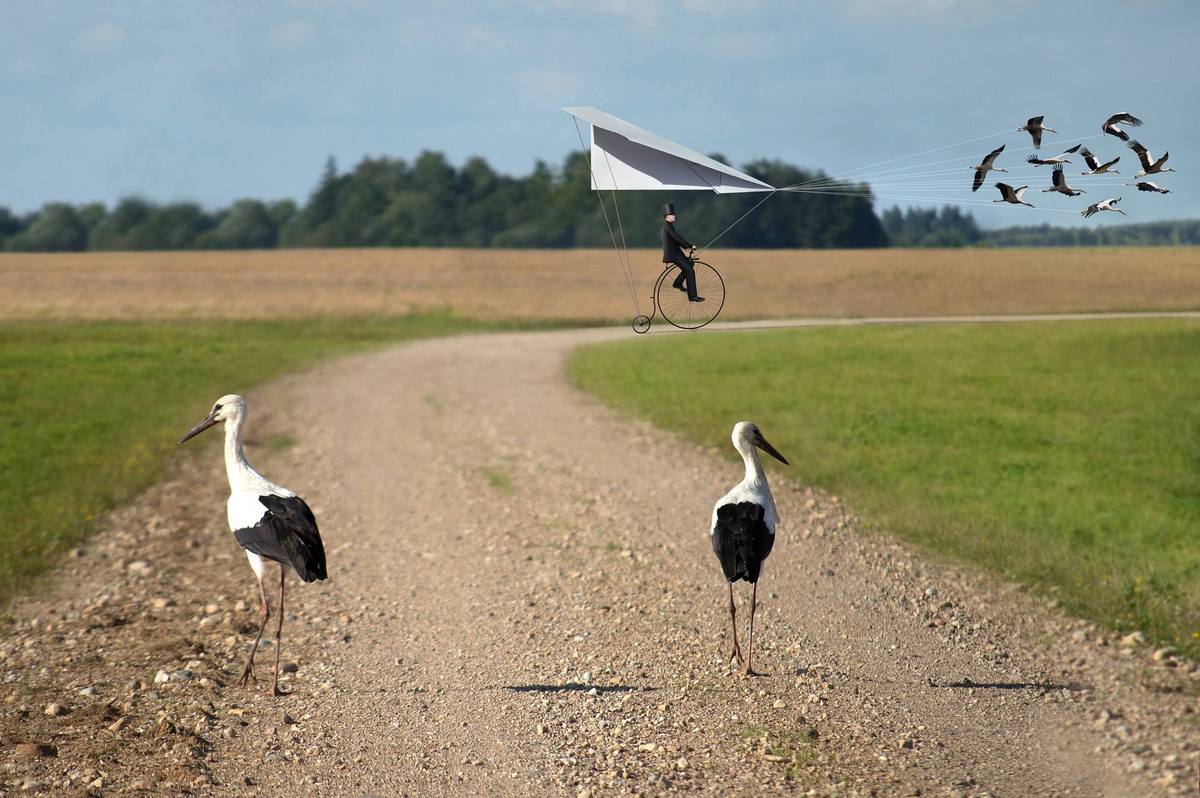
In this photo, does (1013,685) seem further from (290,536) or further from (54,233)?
(54,233)

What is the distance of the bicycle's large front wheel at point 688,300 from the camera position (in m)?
7.45

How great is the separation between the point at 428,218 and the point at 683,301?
80.4m

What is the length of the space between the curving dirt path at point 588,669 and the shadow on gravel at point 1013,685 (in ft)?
0.19

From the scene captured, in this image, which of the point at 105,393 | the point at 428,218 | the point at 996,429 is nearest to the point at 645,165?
the point at 996,429

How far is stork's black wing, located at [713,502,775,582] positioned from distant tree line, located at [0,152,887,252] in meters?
2.63

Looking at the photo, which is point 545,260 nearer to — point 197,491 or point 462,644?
point 197,491

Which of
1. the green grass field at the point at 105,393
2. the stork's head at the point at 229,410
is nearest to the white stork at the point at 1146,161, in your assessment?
the stork's head at the point at 229,410

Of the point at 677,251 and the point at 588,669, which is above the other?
the point at 677,251

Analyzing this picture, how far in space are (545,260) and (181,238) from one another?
52.9 metres

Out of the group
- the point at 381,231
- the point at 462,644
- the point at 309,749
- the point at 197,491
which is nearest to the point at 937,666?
the point at 462,644

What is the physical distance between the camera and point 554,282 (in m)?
56.2

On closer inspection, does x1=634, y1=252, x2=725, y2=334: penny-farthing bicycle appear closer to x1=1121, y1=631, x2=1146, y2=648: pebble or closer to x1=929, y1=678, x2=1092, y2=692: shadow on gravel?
x1=929, y1=678, x2=1092, y2=692: shadow on gravel

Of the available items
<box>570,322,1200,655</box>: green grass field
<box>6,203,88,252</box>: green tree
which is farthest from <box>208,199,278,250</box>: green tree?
<box>570,322,1200,655</box>: green grass field

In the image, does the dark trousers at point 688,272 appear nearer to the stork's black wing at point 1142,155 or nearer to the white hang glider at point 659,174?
the white hang glider at point 659,174
